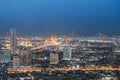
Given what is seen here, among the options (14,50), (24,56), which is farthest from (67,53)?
(24,56)

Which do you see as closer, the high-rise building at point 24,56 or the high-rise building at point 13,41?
the high-rise building at point 24,56

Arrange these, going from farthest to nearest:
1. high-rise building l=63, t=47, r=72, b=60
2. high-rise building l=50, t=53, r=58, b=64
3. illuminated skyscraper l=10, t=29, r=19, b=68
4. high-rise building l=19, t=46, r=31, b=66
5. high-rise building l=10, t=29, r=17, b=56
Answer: high-rise building l=63, t=47, r=72, b=60 < high-rise building l=10, t=29, r=17, b=56 < high-rise building l=50, t=53, r=58, b=64 < high-rise building l=19, t=46, r=31, b=66 < illuminated skyscraper l=10, t=29, r=19, b=68

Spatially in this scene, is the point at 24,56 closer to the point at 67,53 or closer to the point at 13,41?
the point at 13,41

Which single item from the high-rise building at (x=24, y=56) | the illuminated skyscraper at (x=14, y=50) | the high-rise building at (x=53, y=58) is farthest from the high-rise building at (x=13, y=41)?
the high-rise building at (x=53, y=58)

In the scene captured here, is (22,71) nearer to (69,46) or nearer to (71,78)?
(71,78)

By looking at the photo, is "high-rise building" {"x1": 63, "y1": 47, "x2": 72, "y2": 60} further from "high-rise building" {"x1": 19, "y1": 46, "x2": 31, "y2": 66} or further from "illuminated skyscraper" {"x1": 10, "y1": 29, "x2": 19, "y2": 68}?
"illuminated skyscraper" {"x1": 10, "y1": 29, "x2": 19, "y2": 68}

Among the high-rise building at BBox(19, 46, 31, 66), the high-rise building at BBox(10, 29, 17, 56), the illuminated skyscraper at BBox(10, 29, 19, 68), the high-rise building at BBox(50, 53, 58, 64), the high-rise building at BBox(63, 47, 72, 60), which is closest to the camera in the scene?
the illuminated skyscraper at BBox(10, 29, 19, 68)

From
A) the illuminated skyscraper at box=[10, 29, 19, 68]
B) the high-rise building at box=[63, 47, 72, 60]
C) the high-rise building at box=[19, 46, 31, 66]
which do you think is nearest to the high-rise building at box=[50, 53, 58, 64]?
the high-rise building at box=[63, 47, 72, 60]

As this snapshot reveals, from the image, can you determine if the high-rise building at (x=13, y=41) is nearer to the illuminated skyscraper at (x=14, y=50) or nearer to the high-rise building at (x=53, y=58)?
the illuminated skyscraper at (x=14, y=50)

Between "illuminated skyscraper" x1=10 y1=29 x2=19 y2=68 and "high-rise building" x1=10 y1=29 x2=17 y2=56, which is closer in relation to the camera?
"illuminated skyscraper" x1=10 y1=29 x2=19 y2=68

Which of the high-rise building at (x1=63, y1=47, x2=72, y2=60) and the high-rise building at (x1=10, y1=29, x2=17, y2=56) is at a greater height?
the high-rise building at (x1=10, y1=29, x2=17, y2=56)

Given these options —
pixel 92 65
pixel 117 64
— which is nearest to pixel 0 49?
pixel 92 65
